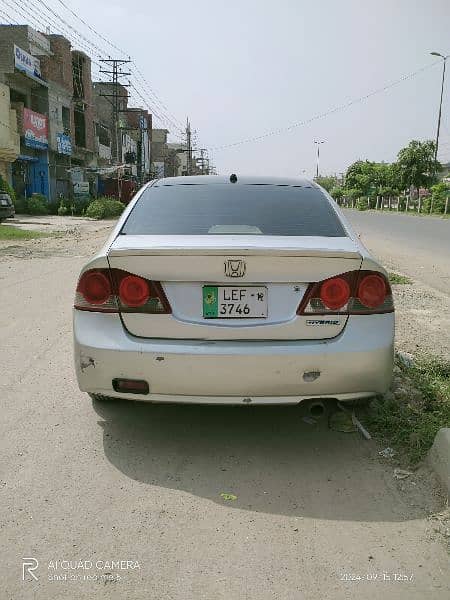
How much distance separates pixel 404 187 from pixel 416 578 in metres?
55.7

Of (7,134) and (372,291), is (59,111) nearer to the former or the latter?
(7,134)

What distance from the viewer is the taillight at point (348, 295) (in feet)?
9.72

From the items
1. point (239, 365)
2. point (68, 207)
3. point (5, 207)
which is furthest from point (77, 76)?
point (239, 365)

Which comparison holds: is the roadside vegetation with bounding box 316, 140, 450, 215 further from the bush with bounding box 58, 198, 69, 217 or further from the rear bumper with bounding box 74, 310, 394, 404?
the rear bumper with bounding box 74, 310, 394, 404

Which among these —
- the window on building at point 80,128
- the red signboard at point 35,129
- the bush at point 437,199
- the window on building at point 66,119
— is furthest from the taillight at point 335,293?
the window on building at point 80,128

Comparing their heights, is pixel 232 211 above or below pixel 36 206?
above

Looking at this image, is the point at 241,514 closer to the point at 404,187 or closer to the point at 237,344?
the point at 237,344

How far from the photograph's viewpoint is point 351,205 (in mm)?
83438

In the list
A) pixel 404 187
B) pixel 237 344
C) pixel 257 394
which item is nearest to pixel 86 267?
pixel 237 344

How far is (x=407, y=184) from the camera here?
52625mm

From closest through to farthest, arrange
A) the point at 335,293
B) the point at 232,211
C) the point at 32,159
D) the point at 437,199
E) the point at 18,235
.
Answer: the point at 335,293, the point at 232,211, the point at 18,235, the point at 32,159, the point at 437,199

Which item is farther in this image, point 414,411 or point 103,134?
point 103,134

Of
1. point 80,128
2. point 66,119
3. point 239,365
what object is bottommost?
point 239,365

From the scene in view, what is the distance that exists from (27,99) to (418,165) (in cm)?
3406
